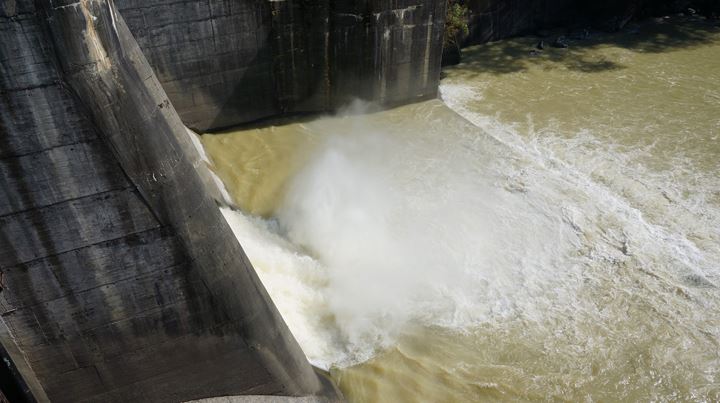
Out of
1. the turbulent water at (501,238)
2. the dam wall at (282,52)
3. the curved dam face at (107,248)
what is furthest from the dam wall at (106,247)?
the dam wall at (282,52)

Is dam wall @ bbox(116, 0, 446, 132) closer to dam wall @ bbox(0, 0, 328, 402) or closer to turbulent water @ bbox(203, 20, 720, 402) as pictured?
turbulent water @ bbox(203, 20, 720, 402)

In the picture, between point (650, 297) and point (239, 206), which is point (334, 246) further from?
point (650, 297)

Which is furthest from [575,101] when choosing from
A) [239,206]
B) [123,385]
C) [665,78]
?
[123,385]

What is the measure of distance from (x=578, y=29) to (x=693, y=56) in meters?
4.20

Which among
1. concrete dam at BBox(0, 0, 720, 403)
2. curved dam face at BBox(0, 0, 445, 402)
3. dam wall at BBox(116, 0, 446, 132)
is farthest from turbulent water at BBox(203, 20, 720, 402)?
curved dam face at BBox(0, 0, 445, 402)

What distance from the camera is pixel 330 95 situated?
15078 mm

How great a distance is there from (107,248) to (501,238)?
23.7 feet

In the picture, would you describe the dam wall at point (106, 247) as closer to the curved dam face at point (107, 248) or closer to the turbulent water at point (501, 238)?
the curved dam face at point (107, 248)

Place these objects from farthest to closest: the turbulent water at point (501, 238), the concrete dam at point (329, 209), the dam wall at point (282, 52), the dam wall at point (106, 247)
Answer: the dam wall at point (282, 52), the turbulent water at point (501, 238), the concrete dam at point (329, 209), the dam wall at point (106, 247)

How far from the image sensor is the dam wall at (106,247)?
→ 15.6 feet

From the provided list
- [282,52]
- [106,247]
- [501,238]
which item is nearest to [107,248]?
[106,247]

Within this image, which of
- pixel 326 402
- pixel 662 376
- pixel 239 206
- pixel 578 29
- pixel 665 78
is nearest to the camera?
pixel 326 402

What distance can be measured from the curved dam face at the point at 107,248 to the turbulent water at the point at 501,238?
6.78 feet

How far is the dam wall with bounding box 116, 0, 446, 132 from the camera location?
42.1ft
